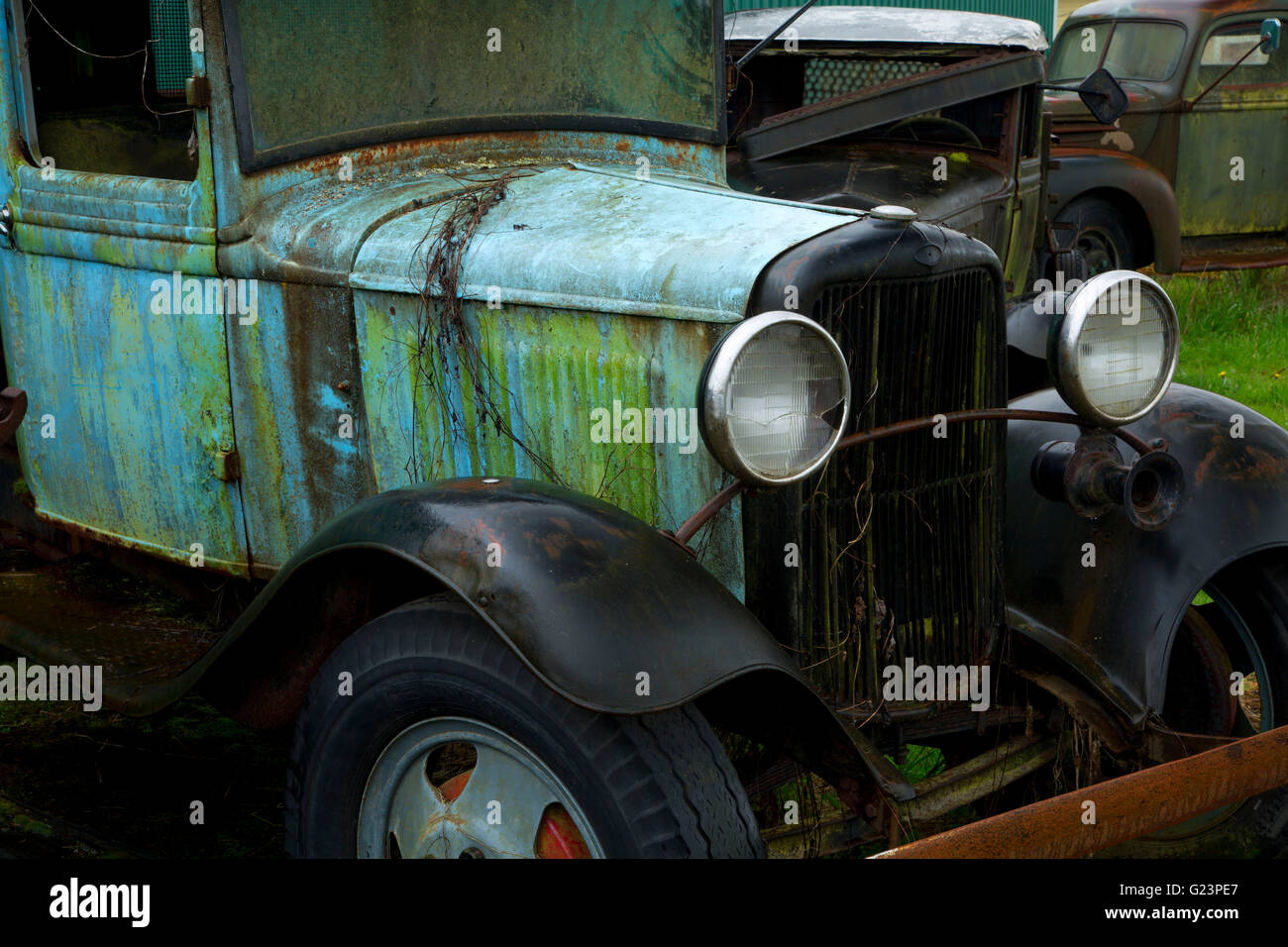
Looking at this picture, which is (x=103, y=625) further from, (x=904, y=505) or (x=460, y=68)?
(x=904, y=505)

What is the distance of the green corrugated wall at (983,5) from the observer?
421 inches

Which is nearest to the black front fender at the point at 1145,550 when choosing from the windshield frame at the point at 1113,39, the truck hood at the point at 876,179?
the truck hood at the point at 876,179

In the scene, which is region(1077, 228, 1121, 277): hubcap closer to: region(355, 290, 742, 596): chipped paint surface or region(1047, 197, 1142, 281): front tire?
region(1047, 197, 1142, 281): front tire

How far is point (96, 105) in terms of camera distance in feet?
12.1

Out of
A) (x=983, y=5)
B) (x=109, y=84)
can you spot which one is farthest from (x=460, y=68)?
(x=983, y=5)

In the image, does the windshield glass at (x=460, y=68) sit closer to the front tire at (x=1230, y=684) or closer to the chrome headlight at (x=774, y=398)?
the chrome headlight at (x=774, y=398)

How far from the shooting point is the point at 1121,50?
9.44 meters

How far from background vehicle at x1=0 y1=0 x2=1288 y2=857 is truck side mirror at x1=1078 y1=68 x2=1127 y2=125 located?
377cm

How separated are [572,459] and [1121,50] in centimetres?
807

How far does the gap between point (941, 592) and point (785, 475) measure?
0.59 meters

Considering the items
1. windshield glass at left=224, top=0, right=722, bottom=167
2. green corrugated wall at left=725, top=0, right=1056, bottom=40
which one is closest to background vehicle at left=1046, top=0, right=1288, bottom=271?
green corrugated wall at left=725, top=0, right=1056, bottom=40
